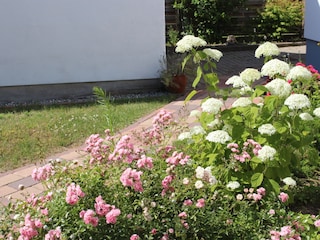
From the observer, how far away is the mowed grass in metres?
4.97

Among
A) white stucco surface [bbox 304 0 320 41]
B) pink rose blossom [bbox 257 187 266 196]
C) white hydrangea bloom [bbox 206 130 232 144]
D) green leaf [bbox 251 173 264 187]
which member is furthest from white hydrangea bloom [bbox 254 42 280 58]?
white stucco surface [bbox 304 0 320 41]

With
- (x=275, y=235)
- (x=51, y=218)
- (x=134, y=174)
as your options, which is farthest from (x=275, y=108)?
(x=51, y=218)

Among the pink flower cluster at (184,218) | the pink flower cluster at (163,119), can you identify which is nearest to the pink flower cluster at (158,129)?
the pink flower cluster at (163,119)

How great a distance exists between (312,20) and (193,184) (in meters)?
6.67

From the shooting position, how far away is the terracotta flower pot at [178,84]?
25.1ft

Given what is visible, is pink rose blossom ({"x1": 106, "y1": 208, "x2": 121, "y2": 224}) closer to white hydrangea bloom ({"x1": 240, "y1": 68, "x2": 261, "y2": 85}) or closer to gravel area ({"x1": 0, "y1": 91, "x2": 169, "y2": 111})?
white hydrangea bloom ({"x1": 240, "y1": 68, "x2": 261, "y2": 85})

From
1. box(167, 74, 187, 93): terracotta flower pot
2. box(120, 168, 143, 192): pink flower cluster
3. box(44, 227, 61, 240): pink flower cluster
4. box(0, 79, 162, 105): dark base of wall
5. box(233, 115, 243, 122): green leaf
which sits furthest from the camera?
box(167, 74, 187, 93): terracotta flower pot

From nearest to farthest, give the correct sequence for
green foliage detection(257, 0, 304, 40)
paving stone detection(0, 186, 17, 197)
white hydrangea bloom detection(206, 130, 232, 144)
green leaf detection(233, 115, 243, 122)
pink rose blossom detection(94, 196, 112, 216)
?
pink rose blossom detection(94, 196, 112, 216)
white hydrangea bloom detection(206, 130, 232, 144)
green leaf detection(233, 115, 243, 122)
paving stone detection(0, 186, 17, 197)
green foliage detection(257, 0, 304, 40)

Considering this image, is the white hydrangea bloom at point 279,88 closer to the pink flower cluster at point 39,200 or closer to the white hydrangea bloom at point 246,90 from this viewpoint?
the white hydrangea bloom at point 246,90

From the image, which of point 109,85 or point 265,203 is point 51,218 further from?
point 109,85

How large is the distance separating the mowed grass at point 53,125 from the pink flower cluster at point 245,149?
193 centimetres

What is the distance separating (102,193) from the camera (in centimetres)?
249

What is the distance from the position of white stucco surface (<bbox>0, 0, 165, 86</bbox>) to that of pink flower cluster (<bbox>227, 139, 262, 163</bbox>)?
201 inches

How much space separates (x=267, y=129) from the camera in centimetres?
275
